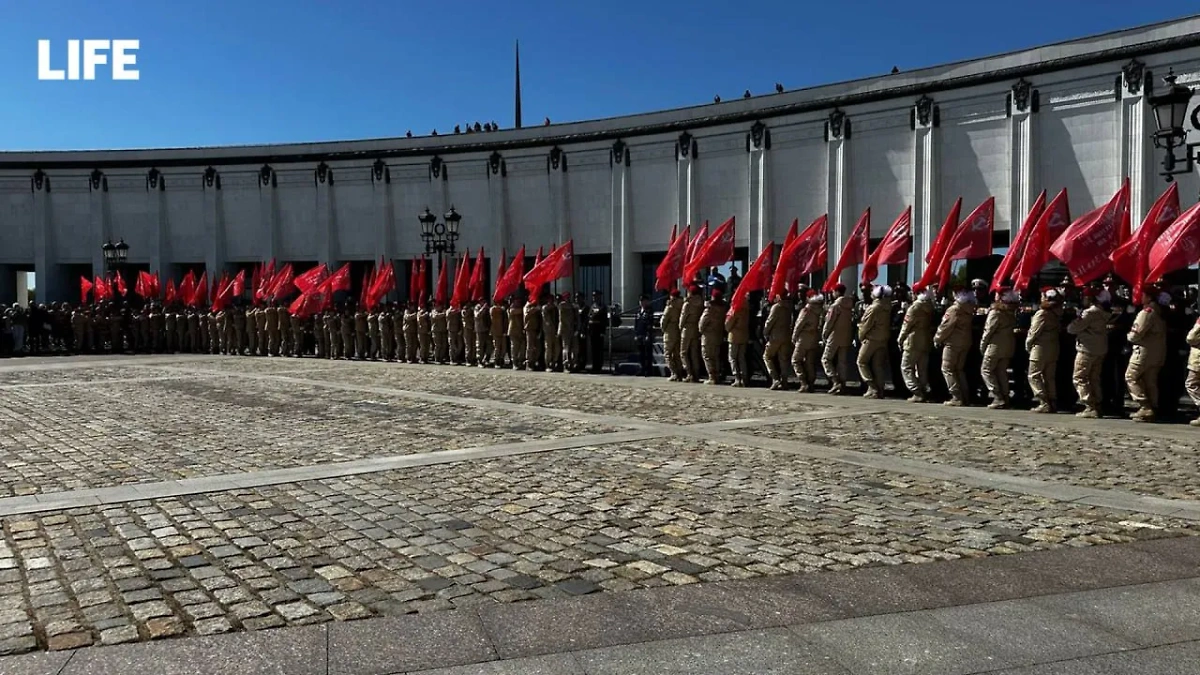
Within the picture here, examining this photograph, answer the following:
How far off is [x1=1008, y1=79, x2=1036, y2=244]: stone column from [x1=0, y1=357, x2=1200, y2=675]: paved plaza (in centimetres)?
1698

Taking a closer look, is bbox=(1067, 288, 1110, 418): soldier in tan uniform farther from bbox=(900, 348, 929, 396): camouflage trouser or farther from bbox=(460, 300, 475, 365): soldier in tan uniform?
bbox=(460, 300, 475, 365): soldier in tan uniform

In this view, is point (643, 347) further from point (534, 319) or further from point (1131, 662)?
point (1131, 662)

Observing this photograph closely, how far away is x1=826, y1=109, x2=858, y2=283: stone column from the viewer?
32375 mm

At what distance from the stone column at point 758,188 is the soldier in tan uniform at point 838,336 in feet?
57.1

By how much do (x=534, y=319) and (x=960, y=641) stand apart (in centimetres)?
1978

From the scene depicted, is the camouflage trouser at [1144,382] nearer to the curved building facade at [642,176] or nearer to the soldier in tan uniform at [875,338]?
the soldier in tan uniform at [875,338]

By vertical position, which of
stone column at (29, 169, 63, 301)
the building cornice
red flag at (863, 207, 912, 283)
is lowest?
red flag at (863, 207, 912, 283)

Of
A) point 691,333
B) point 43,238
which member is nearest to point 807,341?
point 691,333

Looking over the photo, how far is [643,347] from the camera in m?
22.4

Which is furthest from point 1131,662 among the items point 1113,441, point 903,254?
point 903,254

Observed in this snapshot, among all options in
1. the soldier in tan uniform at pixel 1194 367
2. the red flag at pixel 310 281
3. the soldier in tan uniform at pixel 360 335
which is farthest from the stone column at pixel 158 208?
the soldier in tan uniform at pixel 1194 367

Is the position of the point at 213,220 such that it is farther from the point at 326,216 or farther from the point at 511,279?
the point at 511,279

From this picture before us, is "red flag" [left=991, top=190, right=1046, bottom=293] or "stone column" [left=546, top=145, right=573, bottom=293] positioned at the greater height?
"stone column" [left=546, top=145, right=573, bottom=293]

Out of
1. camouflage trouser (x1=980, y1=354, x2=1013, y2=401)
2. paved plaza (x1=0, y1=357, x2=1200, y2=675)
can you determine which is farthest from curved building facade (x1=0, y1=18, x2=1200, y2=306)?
paved plaza (x1=0, y1=357, x2=1200, y2=675)
